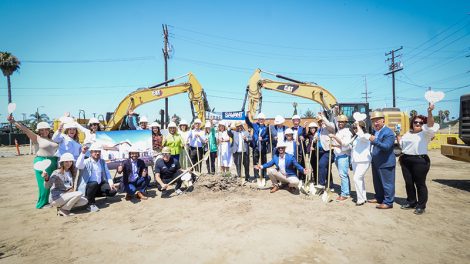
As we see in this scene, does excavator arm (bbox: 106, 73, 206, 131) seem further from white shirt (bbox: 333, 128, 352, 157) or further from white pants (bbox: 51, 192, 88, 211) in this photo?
white shirt (bbox: 333, 128, 352, 157)

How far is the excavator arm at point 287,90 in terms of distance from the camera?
921 cm

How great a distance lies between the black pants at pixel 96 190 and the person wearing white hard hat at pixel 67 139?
2.72 feet

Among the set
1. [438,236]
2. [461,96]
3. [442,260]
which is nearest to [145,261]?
[442,260]

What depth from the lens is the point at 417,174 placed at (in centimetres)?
457

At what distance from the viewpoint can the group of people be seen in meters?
4.80

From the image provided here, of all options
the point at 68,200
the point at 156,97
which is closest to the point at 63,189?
the point at 68,200

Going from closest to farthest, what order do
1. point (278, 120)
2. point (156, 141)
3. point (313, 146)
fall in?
point (313, 146) < point (278, 120) < point (156, 141)

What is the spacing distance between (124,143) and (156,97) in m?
3.07

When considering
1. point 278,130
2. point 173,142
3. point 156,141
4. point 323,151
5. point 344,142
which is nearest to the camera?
point 344,142

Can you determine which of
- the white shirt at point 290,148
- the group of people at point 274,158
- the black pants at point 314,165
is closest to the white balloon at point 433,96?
the group of people at point 274,158

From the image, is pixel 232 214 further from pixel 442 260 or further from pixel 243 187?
pixel 442 260

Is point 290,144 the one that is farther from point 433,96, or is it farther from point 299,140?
point 433,96

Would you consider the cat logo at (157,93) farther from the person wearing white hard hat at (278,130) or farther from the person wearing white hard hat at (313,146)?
the person wearing white hard hat at (313,146)

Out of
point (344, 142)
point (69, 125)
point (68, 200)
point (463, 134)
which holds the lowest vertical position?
point (68, 200)
